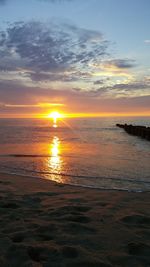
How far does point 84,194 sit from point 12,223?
146 inches

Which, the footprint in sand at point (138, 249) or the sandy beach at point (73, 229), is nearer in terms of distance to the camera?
the sandy beach at point (73, 229)

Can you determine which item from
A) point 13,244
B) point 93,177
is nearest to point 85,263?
point 13,244

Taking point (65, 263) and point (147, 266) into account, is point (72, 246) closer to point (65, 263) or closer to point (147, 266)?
point (65, 263)

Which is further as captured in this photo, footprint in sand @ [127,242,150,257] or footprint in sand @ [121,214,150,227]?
footprint in sand @ [121,214,150,227]

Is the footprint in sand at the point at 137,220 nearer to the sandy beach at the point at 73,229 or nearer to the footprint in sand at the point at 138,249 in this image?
the sandy beach at the point at 73,229

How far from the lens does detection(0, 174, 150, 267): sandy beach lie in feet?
14.8

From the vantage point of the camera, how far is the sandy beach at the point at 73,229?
14.8 feet

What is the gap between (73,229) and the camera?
226 inches

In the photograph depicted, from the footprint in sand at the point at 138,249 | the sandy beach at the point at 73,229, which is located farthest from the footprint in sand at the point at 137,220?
the footprint in sand at the point at 138,249

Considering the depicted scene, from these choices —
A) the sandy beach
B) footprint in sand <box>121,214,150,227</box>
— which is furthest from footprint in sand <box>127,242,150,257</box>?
footprint in sand <box>121,214,150,227</box>

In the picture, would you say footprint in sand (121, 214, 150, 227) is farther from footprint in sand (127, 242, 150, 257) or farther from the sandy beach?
footprint in sand (127, 242, 150, 257)

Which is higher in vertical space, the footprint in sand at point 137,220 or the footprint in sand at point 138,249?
the footprint in sand at point 138,249

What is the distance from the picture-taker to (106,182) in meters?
11.7

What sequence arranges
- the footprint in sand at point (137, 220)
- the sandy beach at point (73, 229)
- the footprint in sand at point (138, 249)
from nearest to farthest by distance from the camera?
the sandy beach at point (73, 229)
the footprint in sand at point (138, 249)
the footprint in sand at point (137, 220)
